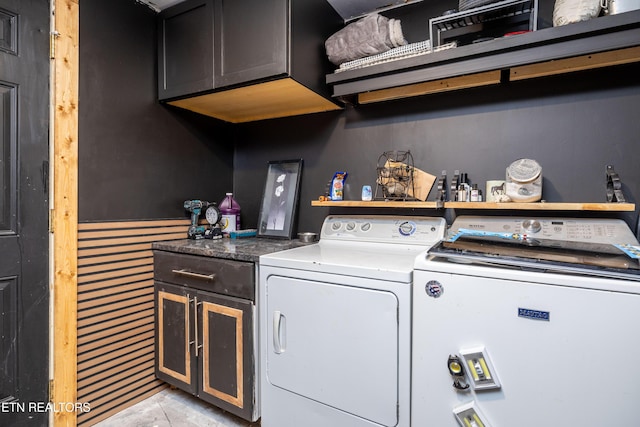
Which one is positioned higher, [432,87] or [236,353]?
[432,87]

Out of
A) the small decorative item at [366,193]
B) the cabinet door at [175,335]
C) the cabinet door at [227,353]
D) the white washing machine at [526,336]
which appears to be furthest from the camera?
the small decorative item at [366,193]

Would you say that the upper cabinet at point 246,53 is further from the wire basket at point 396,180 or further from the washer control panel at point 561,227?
the washer control panel at point 561,227

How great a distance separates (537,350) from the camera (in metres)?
0.98

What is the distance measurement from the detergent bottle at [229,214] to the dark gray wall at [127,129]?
203 mm

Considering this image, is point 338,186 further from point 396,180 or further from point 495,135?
point 495,135

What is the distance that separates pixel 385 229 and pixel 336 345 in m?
0.75

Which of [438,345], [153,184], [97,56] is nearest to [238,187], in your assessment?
[153,184]

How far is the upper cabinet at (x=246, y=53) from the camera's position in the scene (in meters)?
1.68

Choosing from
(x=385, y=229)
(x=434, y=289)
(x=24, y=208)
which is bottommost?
(x=434, y=289)

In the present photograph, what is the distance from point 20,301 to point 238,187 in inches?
58.3

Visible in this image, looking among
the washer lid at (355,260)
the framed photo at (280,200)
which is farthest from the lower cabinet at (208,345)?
the framed photo at (280,200)

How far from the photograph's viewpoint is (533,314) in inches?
38.4

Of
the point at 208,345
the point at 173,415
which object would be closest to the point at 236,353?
the point at 208,345

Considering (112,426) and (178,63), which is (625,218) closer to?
(178,63)
